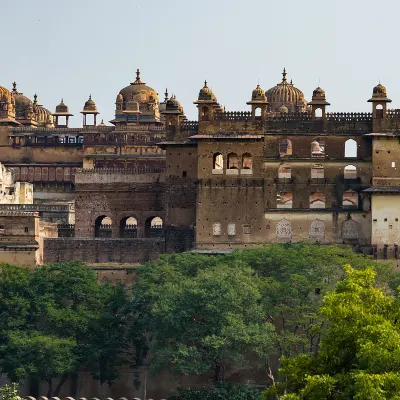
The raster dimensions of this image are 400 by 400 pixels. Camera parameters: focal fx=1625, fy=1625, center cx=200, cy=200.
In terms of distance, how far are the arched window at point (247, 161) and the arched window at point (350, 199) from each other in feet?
13.6

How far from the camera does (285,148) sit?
69.2 meters

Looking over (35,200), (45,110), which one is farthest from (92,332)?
(45,110)

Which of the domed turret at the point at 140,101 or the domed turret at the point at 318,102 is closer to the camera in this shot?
the domed turret at the point at 318,102

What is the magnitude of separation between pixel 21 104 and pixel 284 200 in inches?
1034

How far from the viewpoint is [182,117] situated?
7038cm

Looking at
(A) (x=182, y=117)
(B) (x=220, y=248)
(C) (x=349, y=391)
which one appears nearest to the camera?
(C) (x=349, y=391)

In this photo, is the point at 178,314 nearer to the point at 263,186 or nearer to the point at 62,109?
the point at 263,186

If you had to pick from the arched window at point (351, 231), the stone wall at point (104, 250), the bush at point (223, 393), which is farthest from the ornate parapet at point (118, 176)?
the bush at point (223, 393)

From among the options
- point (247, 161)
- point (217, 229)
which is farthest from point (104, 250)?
point (247, 161)

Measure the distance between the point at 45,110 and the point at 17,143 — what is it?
10446mm

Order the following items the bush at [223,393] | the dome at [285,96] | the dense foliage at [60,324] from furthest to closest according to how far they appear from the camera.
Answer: the dome at [285,96]
the dense foliage at [60,324]
the bush at [223,393]

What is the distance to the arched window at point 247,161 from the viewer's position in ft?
219

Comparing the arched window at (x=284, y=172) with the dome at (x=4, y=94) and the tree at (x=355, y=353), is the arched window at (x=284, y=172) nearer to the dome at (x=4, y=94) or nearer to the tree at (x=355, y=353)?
the dome at (x=4, y=94)

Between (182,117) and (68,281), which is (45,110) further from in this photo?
(68,281)
